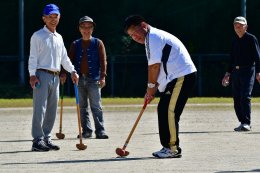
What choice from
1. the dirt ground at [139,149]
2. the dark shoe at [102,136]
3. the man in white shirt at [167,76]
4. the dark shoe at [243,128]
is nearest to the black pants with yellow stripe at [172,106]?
the man in white shirt at [167,76]

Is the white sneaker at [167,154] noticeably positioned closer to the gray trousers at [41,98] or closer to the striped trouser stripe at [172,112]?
the striped trouser stripe at [172,112]

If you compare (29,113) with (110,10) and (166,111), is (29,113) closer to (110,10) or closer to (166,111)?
(166,111)

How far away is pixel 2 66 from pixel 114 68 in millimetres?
4337

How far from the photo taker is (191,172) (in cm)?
1048

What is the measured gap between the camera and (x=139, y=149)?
13.3 metres

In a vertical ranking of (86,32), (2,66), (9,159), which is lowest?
(2,66)

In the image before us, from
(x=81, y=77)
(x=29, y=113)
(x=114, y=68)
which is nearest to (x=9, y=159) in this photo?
(x=81, y=77)

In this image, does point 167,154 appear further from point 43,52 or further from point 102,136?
point 102,136

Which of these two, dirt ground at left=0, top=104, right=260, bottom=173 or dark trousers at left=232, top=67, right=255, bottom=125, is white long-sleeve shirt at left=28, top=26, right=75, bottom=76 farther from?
dark trousers at left=232, top=67, right=255, bottom=125

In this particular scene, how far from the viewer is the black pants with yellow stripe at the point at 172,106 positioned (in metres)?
12.0

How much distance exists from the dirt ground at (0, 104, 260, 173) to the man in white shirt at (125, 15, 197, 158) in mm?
345

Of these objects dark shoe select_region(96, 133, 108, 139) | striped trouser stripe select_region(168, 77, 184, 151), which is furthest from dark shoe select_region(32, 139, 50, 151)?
dark shoe select_region(96, 133, 108, 139)

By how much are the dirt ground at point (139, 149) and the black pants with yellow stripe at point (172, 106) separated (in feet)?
1.12

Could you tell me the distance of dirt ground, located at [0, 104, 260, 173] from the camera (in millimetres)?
11023
